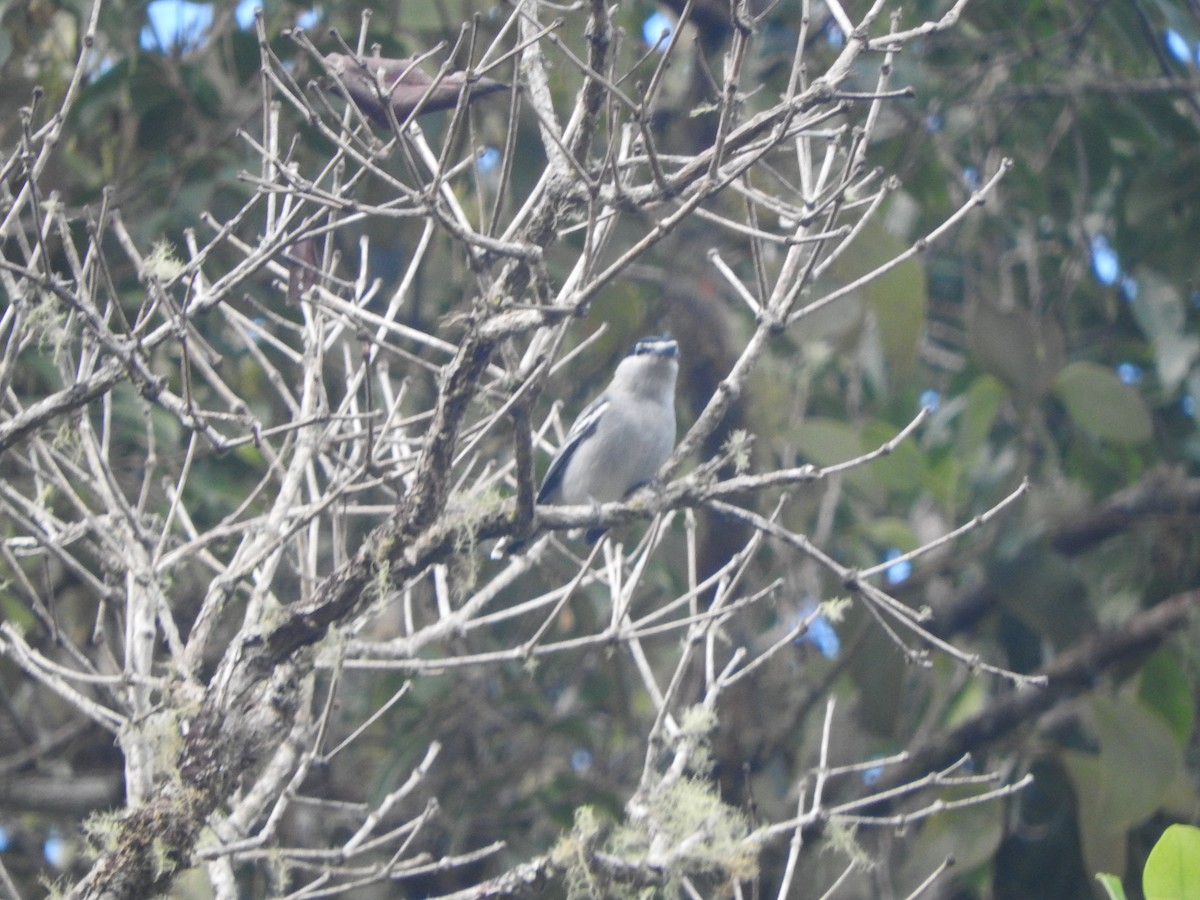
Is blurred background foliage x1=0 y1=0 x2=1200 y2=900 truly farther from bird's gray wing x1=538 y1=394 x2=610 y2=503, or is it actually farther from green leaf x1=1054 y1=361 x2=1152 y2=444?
bird's gray wing x1=538 y1=394 x2=610 y2=503

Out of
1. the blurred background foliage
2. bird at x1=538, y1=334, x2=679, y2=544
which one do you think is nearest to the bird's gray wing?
A: bird at x1=538, y1=334, x2=679, y2=544

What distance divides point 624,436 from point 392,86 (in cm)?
259

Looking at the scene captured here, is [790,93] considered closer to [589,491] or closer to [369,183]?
[589,491]

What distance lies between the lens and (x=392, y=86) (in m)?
2.64

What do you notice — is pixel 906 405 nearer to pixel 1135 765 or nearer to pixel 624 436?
pixel 624 436

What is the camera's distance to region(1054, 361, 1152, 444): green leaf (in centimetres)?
520

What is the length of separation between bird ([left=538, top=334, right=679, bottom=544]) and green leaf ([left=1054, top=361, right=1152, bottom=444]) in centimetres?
155

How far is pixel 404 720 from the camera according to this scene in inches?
234

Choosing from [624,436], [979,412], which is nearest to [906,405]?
[979,412]

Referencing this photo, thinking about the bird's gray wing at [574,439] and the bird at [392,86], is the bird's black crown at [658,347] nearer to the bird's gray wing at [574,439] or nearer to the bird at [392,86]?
the bird's gray wing at [574,439]

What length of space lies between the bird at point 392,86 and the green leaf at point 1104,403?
318 centimetres

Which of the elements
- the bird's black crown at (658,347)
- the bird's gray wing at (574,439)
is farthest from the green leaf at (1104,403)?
the bird's gray wing at (574,439)

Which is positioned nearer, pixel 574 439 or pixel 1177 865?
pixel 1177 865

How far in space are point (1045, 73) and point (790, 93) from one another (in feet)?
15.5
